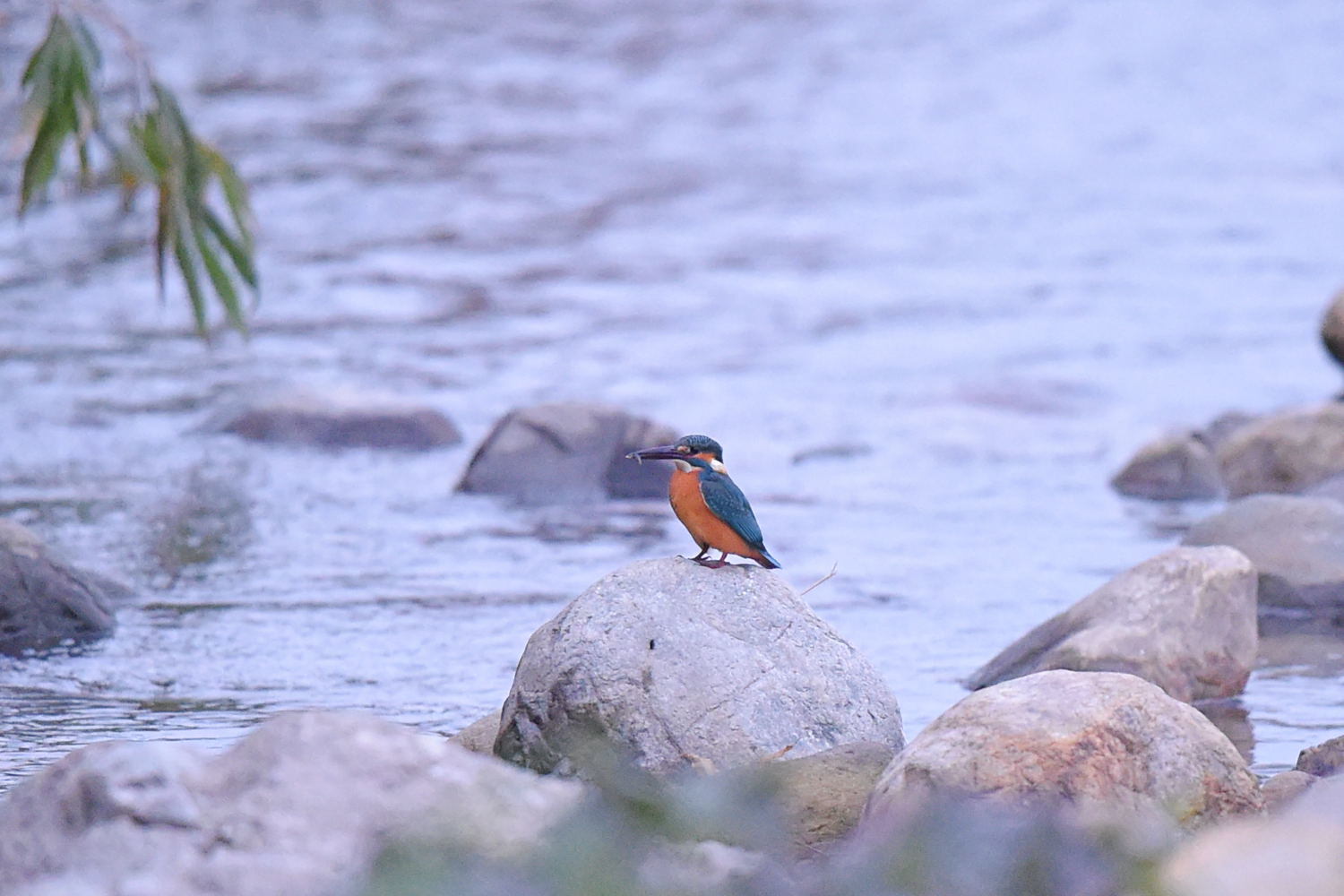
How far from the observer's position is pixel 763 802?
2.18 m

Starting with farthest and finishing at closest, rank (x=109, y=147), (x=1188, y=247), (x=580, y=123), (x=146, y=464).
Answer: (x=580, y=123) < (x=1188, y=247) < (x=146, y=464) < (x=109, y=147)

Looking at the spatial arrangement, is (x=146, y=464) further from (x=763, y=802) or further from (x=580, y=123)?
(x=580, y=123)

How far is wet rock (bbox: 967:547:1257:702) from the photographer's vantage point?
19.7ft

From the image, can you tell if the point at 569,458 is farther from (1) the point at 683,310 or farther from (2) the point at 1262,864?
(2) the point at 1262,864

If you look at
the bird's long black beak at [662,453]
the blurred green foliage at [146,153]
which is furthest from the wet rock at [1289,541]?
the blurred green foliage at [146,153]

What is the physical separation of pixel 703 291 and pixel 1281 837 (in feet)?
49.9

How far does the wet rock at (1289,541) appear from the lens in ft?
24.0

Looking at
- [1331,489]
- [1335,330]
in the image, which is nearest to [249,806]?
[1331,489]

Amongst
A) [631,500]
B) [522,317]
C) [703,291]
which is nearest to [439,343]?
[522,317]

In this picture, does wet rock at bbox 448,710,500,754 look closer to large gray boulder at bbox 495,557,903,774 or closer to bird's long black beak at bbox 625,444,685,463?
large gray boulder at bbox 495,557,903,774

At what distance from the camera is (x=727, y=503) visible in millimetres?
4766

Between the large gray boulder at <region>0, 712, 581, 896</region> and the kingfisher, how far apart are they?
1.57 metres

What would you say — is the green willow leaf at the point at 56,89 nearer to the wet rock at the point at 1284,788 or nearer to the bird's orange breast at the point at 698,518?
the bird's orange breast at the point at 698,518

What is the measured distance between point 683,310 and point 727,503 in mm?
11755
